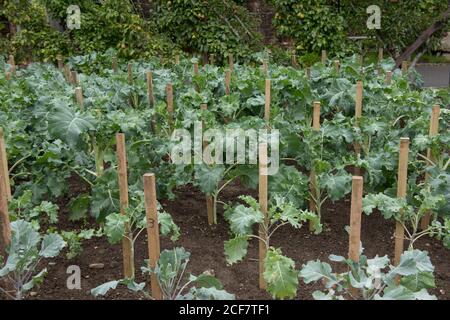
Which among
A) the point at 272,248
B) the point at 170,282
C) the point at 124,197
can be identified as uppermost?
the point at 124,197

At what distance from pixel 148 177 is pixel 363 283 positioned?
1.16 m

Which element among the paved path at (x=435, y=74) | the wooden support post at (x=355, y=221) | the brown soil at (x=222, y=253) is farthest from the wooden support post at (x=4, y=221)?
the paved path at (x=435, y=74)

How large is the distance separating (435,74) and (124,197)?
44.4 ft

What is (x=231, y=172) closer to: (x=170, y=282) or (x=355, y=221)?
(x=170, y=282)

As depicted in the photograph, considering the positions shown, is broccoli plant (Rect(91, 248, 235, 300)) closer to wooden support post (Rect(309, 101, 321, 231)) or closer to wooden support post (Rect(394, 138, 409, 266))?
wooden support post (Rect(394, 138, 409, 266))

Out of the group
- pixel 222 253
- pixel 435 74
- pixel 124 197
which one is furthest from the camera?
pixel 435 74

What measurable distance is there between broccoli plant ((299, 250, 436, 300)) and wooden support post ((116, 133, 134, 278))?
3.86ft

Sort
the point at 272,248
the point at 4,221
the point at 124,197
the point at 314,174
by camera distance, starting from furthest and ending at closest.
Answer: the point at 314,174 < the point at 124,197 < the point at 272,248 < the point at 4,221

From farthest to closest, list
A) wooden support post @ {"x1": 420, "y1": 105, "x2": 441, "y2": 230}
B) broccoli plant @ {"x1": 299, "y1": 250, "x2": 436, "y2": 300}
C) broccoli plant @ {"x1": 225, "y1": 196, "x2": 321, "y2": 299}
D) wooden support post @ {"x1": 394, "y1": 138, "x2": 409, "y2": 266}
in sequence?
wooden support post @ {"x1": 420, "y1": 105, "x2": 441, "y2": 230}, wooden support post @ {"x1": 394, "y1": 138, "x2": 409, "y2": 266}, broccoli plant @ {"x1": 225, "y1": 196, "x2": 321, "y2": 299}, broccoli plant @ {"x1": 299, "y1": 250, "x2": 436, "y2": 300}

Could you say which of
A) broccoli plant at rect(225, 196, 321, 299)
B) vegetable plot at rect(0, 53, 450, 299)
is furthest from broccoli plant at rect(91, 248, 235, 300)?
broccoli plant at rect(225, 196, 321, 299)

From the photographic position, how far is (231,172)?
14.0 feet

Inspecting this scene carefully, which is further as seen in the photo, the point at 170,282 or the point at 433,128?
the point at 433,128

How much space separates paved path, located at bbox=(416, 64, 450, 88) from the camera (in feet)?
44.7

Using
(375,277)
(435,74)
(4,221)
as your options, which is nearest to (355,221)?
(375,277)
